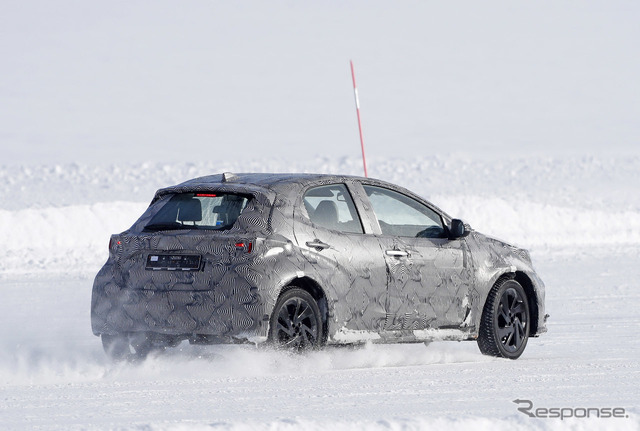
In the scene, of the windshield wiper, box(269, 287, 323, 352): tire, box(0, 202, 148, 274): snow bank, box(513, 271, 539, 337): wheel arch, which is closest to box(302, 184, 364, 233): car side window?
box(269, 287, 323, 352): tire

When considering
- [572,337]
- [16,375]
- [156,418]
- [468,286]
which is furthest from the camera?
[572,337]

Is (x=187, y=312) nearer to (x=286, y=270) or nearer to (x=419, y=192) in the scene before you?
(x=286, y=270)

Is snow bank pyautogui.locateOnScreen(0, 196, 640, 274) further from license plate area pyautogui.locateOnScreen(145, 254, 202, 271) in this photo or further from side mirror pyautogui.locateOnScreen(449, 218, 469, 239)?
license plate area pyautogui.locateOnScreen(145, 254, 202, 271)

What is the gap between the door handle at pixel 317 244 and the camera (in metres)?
7.91

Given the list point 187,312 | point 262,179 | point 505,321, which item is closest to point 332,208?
point 262,179

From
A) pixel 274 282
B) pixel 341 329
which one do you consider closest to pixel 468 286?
pixel 341 329

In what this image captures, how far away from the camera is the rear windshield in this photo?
7902 mm

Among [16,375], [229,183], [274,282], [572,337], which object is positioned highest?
[229,183]

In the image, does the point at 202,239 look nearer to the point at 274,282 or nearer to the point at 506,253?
the point at 274,282

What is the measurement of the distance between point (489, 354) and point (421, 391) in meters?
2.50

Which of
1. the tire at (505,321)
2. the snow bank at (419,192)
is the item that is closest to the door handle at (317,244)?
the tire at (505,321)

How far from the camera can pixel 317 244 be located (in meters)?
7.95

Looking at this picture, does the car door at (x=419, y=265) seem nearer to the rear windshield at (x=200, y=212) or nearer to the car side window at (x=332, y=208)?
the car side window at (x=332, y=208)

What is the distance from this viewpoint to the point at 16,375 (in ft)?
26.3
